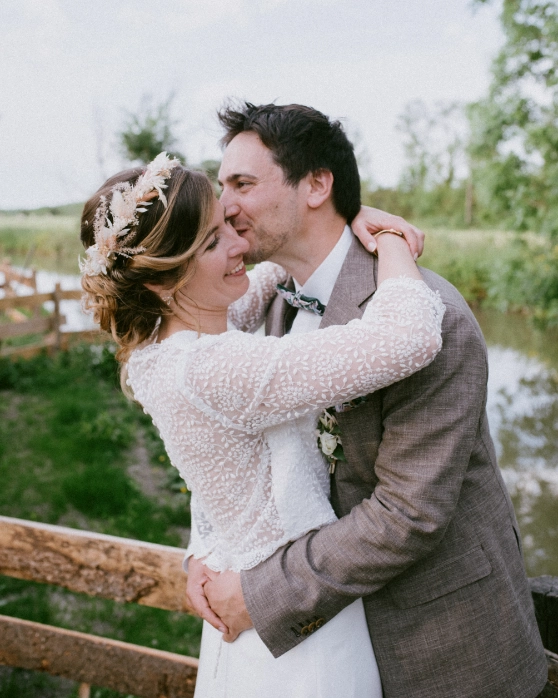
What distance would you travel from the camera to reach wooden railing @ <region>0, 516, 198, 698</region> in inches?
84.4

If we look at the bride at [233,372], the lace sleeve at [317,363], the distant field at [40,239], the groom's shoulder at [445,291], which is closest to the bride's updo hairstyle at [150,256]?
the bride at [233,372]

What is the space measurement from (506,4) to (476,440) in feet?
26.9

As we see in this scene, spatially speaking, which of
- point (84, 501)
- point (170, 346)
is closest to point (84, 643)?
point (170, 346)

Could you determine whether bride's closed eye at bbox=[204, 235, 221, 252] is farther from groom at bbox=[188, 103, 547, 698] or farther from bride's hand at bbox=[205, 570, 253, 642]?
bride's hand at bbox=[205, 570, 253, 642]

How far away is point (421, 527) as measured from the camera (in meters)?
1.45

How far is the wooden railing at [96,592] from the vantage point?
7.03 ft

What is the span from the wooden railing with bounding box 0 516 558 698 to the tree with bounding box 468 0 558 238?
7068 millimetres

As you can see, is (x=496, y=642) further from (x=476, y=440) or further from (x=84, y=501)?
(x=84, y=501)

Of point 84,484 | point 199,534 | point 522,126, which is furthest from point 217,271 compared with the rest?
point 522,126

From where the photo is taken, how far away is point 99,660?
7.57ft

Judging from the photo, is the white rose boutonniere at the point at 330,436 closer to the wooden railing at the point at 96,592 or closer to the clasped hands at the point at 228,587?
the clasped hands at the point at 228,587

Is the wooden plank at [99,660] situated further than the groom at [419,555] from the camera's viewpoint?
Yes

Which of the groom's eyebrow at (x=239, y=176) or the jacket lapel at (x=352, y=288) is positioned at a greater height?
the groom's eyebrow at (x=239, y=176)

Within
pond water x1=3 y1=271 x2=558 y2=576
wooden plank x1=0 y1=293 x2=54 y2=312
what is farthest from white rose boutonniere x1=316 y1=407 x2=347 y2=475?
wooden plank x1=0 y1=293 x2=54 y2=312
